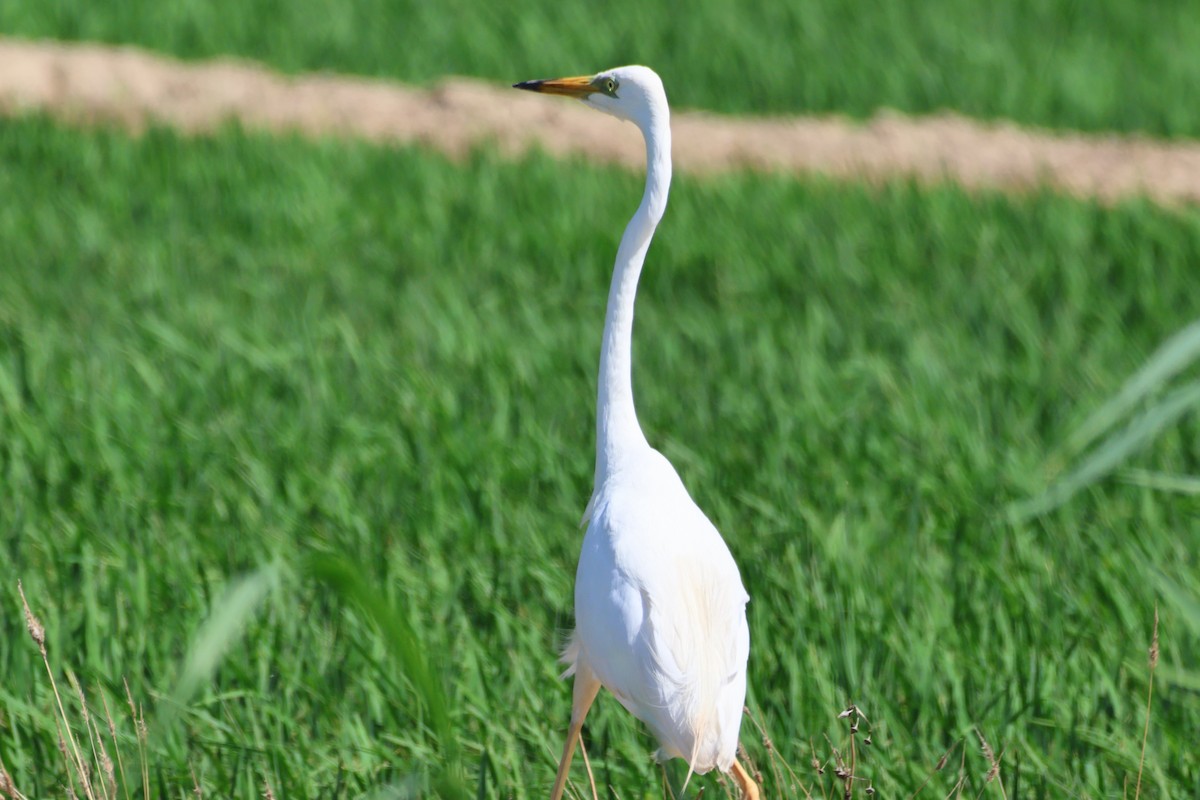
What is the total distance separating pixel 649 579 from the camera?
2113 mm

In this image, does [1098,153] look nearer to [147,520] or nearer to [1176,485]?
[147,520]

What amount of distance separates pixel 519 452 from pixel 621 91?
2011mm

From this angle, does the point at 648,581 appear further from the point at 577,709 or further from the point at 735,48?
the point at 735,48

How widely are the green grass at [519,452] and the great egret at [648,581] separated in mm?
517

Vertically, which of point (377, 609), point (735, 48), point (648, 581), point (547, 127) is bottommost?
point (648, 581)

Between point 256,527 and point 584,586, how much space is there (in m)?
1.66

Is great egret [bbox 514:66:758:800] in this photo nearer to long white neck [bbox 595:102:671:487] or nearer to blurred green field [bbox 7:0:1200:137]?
long white neck [bbox 595:102:671:487]

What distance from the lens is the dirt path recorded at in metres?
7.81

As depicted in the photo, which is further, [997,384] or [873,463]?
[997,384]

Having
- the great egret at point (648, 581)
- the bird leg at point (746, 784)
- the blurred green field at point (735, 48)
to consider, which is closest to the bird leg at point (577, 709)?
the great egret at point (648, 581)

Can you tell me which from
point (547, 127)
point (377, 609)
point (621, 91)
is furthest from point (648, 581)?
point (547, 127)

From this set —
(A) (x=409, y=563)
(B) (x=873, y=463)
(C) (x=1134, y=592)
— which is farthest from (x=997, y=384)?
(A) (x=409, y=563)

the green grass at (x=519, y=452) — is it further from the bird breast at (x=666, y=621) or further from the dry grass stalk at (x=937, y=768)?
the bird breast at (x=666, y=621)

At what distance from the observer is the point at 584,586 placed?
7.08 feet
